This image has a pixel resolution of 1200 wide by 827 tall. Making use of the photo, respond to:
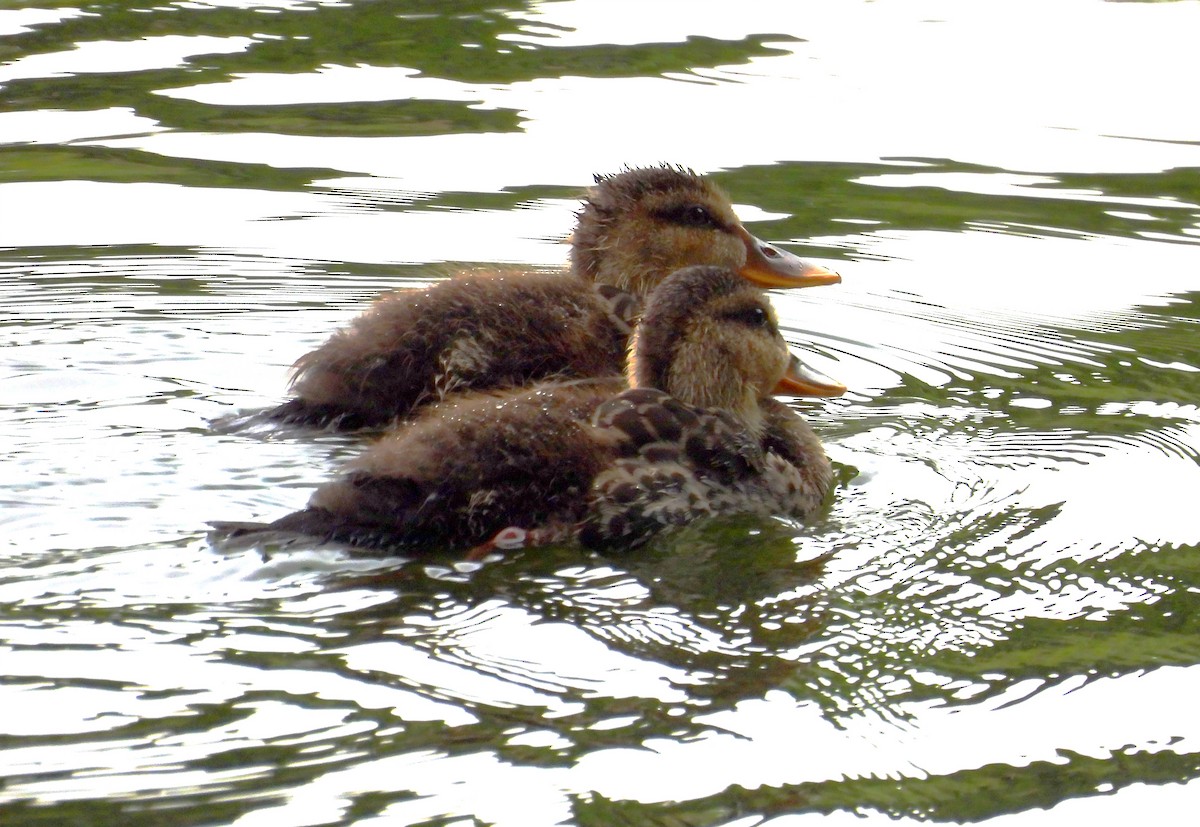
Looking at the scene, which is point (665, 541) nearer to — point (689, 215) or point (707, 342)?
point (707, 342)

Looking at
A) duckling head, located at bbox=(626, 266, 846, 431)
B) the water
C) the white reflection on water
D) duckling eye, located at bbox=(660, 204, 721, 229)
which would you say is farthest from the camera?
the white reflection on water

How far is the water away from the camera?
292cm

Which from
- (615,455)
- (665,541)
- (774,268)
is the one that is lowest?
(665,541)

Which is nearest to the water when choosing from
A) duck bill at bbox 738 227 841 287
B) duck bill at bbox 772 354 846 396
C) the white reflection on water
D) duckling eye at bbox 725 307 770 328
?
the white reflection on water

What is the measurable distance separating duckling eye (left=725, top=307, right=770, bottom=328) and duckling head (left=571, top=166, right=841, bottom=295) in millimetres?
851

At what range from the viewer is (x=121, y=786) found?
2723mm

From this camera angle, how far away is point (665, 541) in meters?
4.01

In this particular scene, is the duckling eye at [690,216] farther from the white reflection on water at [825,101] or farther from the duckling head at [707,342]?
the white reflection on water at [825,101]

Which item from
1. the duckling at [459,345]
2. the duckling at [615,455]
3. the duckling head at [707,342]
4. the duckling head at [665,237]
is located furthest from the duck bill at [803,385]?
the duckling head at [665,237]

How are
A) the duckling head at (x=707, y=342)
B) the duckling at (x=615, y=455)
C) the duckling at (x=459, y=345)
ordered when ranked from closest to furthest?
1. the duckling at (x=615, y=455)
2. the duckling head at (x=707, y=342)
3. the duckling at (x=459, y=345)

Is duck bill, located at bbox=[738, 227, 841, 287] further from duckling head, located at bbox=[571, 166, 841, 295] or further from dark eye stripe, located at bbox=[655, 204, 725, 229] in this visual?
dark eye stripe, located at bbox=[655, 204, 725, 229]

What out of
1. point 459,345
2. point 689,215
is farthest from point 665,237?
point 459,345

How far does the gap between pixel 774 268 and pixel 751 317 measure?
0.94m

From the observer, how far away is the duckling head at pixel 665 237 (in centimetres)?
543
